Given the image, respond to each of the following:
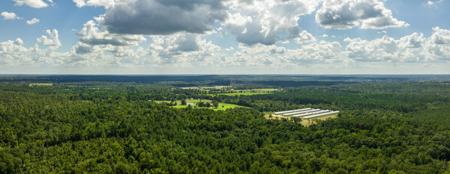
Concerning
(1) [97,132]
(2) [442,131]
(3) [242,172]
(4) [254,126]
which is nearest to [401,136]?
(2) [442,131]

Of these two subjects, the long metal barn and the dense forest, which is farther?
the long metal barn

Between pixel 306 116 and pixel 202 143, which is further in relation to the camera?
pixel 306 116

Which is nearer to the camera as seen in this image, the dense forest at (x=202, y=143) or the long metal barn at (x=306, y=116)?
the dense forest at (x=202, y=143)

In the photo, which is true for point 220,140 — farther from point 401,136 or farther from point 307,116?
point 307,116

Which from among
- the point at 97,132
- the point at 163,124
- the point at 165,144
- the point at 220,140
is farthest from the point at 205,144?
the point at 97,132

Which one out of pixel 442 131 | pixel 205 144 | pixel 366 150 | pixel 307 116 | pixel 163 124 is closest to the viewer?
pixel 366 150

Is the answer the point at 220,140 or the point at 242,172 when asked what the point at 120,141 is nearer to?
the point at 220,140

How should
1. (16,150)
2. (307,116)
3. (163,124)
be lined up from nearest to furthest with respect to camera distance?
(16,150) < (163,124) < (307,116)

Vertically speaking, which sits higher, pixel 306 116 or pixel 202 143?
pixel 306 116

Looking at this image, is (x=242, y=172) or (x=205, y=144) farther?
(x=205, y=144)
